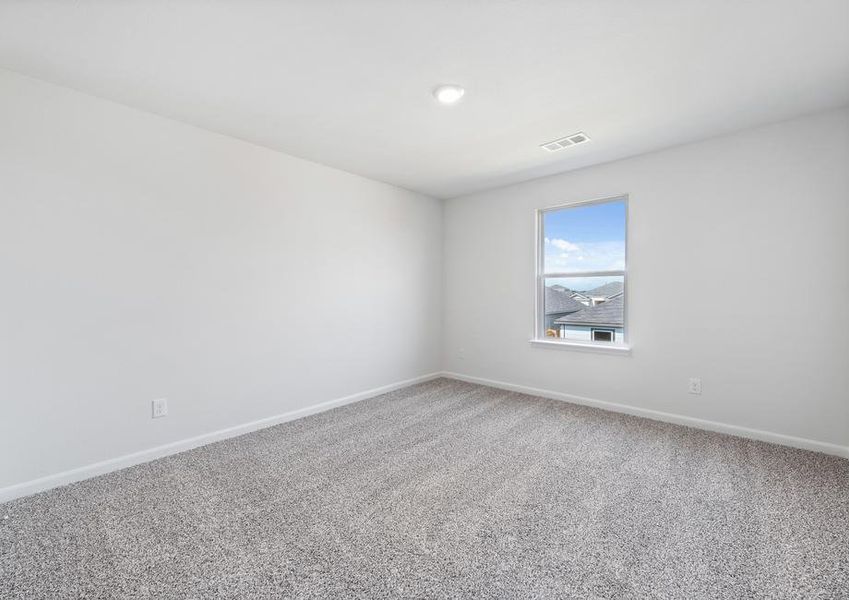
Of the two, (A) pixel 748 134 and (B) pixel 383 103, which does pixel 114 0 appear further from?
(A) pixel 748 134

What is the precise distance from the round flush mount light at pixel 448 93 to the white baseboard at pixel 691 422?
3026 millimetres

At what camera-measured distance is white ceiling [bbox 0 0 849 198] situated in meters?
1.72

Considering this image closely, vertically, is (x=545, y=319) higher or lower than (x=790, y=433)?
higher

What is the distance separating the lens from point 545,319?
168 inches

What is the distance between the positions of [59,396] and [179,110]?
77.3 inches

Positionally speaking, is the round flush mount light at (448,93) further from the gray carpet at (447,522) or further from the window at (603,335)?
the window at (603,335)

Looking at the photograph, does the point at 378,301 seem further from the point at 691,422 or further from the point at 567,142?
the point at 691,422

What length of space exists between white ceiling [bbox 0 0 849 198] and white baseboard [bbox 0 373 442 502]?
2.33 metres

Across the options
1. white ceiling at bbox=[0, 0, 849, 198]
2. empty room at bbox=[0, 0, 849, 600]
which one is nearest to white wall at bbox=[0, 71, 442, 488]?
empty room at bbox=[0, 0, 849, 600]

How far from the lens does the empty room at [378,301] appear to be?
5.58 feet

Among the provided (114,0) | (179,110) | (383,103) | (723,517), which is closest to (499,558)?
(723,517)

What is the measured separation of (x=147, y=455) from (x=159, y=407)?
1.05 ft

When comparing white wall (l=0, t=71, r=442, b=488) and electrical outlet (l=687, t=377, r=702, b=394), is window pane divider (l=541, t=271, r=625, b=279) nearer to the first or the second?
electrical outlet (l=687, t=377, r=702, b=394)

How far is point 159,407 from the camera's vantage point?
2693 mm
